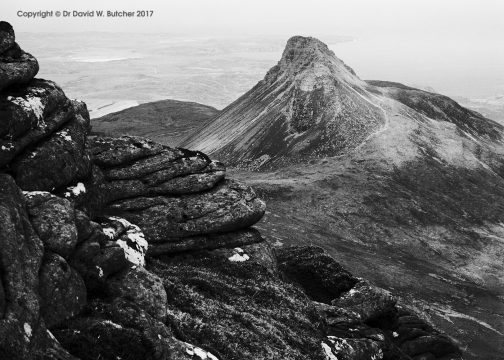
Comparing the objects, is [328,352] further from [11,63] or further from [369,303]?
[11,63]

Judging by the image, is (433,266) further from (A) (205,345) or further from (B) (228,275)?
(A) (205,345)

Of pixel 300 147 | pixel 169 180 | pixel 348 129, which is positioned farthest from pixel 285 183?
pixel 169 180

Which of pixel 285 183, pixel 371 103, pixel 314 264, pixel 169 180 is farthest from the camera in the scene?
pixel 371 103

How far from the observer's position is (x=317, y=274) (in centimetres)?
4278

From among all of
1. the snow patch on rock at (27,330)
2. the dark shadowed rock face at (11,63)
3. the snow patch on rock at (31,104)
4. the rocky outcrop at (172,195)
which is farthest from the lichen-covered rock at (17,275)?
the rocky outcrop at (172,195)

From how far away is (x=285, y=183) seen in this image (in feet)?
322

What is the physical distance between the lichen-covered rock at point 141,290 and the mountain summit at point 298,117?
3415 inches

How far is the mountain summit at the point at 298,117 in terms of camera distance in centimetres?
11456

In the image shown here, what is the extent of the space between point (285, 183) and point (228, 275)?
6531 centimetres

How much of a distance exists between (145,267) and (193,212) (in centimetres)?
667

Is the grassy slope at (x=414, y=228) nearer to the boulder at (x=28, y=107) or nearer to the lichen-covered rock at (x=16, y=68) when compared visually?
the boulder at (x=28, y=107)

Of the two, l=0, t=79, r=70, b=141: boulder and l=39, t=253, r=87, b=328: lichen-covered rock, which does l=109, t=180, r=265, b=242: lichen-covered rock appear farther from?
l=39, t=253, r=87, b=328: lichen-covered rock

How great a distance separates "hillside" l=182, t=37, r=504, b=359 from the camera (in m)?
70.4

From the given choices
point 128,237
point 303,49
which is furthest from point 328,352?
point 303,49
